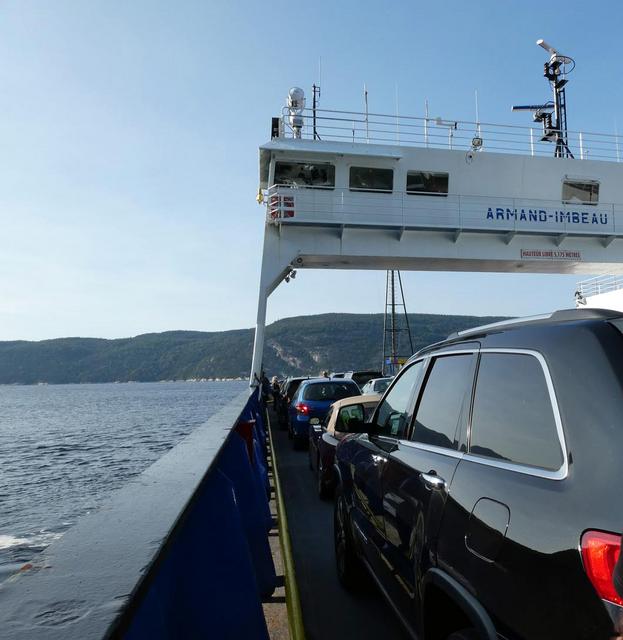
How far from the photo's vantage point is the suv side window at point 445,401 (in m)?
2.47

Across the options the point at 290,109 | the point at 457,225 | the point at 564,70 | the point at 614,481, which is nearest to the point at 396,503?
the point at 614,481

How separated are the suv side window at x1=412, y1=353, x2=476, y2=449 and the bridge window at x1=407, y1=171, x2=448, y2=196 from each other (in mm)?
16543

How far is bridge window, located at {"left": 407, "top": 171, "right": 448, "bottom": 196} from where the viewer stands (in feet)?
61.5

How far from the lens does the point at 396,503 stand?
2832 millimetres

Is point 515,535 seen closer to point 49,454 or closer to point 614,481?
point 614,481

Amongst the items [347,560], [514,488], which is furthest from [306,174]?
[514,488]

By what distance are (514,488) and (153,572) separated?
1.09 metres

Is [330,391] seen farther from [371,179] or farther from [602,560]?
[602,560]

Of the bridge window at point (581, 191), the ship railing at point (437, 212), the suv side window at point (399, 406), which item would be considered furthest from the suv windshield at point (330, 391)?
the bridge window at point (581, 191)

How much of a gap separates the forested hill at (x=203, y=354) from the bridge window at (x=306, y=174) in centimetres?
13074

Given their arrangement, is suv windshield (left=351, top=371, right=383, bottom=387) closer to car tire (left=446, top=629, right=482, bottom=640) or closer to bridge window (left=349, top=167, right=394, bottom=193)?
bridge window (left=349, top=167, right=394, bottom=193)

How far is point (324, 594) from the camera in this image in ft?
14.3

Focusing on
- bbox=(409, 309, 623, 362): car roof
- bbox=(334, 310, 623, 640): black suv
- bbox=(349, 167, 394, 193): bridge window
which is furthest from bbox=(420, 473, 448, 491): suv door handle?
bbox=(349, 167, 394, 193): bridge window

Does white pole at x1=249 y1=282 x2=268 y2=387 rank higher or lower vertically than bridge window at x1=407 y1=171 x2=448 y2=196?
lower
